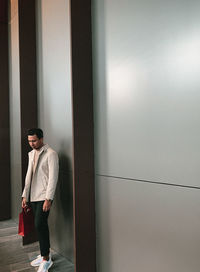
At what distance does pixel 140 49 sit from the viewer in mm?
2014

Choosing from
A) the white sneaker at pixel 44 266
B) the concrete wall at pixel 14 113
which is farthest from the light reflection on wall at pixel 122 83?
the concrete wall at pixel 14 113

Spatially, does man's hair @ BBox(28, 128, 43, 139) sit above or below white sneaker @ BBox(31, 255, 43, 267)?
above

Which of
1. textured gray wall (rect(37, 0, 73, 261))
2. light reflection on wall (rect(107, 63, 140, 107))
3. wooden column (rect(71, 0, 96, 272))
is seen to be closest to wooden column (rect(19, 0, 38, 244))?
textured gray wall (rect(37, 0, 73, 261))

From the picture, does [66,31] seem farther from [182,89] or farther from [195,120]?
[195,120]

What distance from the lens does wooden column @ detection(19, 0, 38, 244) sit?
3641mm

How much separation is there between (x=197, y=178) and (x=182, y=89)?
61 cm

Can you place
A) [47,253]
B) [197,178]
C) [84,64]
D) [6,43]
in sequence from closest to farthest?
1. [197,178]
2. [84,64]
3. [47,253]
4. [6,43]

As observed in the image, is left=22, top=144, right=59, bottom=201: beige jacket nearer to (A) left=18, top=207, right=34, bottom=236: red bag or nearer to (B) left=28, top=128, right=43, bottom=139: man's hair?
(B) left=28, top=128, right=43, bottom=139: man's hair

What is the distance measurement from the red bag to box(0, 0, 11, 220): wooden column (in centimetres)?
164

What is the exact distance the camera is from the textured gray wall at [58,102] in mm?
2975

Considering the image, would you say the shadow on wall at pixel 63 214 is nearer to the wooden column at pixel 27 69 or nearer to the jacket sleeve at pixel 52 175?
the jacket sleeve at pixel 52 175

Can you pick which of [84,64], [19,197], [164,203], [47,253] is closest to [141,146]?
[164,203]

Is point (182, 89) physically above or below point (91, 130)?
above

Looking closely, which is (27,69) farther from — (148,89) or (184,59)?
(184,59)
